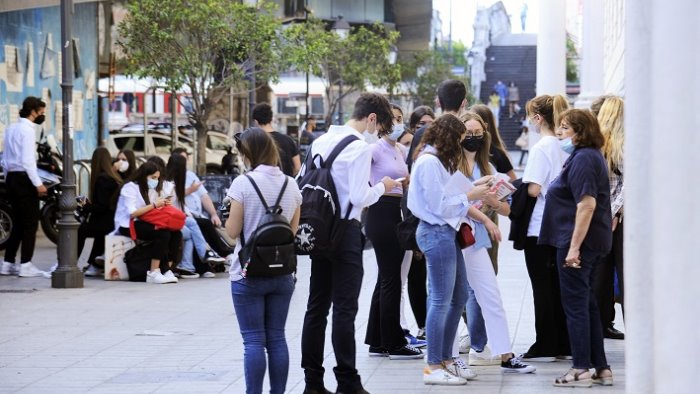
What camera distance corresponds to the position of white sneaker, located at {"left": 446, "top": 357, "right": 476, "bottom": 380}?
835 centimetres

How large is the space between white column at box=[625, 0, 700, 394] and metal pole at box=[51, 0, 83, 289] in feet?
31.9

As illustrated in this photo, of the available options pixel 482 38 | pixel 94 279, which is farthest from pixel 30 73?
pixel 482 38

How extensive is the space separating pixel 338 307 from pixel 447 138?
1.27 metres

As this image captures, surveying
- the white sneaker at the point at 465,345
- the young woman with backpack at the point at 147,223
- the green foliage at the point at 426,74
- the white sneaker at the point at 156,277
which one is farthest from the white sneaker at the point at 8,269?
the green foliage at the point at 426,74

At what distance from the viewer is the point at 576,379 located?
8.17 m

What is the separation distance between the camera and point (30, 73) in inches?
864

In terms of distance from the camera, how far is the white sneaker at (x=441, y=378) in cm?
825

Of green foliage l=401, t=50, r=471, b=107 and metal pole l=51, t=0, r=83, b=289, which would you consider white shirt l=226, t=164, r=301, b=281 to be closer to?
metal pole l=51, t=0, r=83, b=289

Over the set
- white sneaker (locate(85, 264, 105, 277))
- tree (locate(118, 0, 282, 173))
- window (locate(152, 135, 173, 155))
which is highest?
tree (locate(118, 0, 282, 173))

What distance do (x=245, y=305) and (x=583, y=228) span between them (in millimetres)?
2260

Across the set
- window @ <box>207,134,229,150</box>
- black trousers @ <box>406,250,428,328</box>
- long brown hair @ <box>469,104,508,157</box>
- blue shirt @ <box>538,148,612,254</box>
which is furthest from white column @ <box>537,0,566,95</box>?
blue shirt @ <box>538,148,612,254</box>

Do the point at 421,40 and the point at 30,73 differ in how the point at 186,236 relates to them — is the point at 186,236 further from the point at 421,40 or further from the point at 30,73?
the point at 421,40

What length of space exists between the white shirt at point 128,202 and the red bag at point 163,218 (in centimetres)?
15

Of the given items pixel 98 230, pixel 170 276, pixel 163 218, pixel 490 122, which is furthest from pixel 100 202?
pixel 490 122
